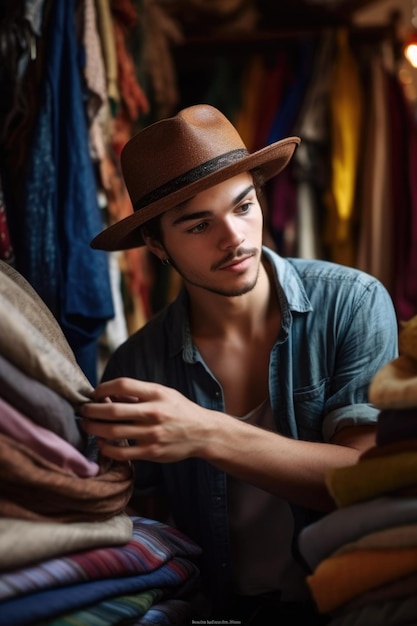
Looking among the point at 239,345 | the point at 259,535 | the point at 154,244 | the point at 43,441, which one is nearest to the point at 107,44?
the point at 154,244

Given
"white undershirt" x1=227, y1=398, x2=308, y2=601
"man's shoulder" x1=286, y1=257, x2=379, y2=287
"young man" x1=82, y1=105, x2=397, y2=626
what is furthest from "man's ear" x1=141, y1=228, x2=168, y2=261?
"white undershirt" x1=227, y1=398, x2=308, y2=601

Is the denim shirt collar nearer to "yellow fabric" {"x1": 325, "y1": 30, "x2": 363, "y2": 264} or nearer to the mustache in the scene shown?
the mustache

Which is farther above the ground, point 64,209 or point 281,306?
point 64,209

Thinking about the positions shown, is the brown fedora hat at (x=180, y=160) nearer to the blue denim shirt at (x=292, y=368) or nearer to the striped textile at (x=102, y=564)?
the blue denim shirt at (x=292, y=368)

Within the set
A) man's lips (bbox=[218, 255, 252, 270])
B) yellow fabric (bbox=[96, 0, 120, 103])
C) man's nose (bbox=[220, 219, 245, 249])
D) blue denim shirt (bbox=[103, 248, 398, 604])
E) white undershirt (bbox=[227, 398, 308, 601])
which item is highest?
yellow fabric (bbox=[96, 0, 120, 103])

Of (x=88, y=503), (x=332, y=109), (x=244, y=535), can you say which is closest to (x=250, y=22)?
(x=332, y=109)

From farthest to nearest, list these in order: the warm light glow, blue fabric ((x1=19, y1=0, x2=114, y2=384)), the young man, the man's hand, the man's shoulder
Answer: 1. the warm light glow
2. blue fabric ((x1=19, y1=0, x2=114, y2=384))
3. the man's shoulder
4. the young man
5. the man's hand

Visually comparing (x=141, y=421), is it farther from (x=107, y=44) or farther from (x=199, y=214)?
(x=107, y=44)

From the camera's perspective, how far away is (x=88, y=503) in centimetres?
80

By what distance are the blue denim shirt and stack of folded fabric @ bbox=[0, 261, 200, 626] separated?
1.28ft

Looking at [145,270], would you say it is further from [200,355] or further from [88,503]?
[88,503]

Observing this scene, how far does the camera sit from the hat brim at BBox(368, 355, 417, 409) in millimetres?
727

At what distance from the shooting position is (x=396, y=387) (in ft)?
2.41

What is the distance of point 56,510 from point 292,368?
578 mm
